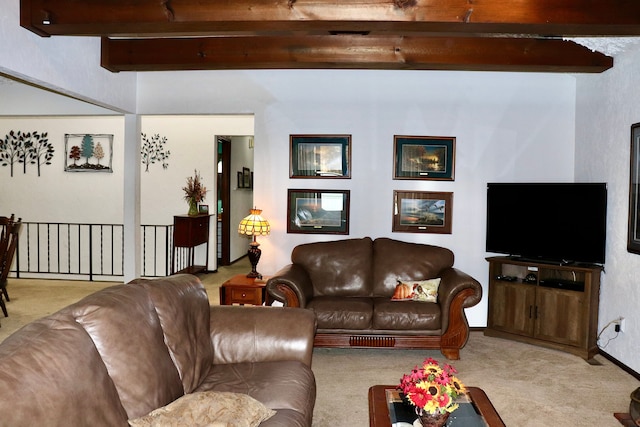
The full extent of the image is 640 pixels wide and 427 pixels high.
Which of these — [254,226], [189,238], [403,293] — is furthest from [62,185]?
[403,293]

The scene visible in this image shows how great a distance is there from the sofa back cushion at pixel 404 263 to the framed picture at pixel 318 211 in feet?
1.96

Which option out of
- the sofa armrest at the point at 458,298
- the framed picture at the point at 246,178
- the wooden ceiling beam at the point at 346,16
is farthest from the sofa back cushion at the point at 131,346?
the framed picture at the point at 246,178

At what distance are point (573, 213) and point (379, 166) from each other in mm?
1915

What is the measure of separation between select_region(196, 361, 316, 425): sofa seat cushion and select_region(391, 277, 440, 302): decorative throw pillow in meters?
1.98

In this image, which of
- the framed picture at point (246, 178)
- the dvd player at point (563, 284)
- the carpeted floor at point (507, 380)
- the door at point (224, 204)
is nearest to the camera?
the carpeted floor at point (507, 380)

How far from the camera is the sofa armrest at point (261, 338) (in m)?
2.88

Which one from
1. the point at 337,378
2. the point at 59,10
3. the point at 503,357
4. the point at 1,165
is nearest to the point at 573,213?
the point at 503,357

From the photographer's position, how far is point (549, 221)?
4.78 metres

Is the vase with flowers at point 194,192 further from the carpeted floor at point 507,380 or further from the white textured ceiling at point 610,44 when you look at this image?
the white textured ceiling at point 610,44

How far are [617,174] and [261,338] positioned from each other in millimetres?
3473

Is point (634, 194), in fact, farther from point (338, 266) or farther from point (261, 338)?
point (261, 338)

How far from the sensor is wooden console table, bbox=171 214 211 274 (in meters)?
7.45

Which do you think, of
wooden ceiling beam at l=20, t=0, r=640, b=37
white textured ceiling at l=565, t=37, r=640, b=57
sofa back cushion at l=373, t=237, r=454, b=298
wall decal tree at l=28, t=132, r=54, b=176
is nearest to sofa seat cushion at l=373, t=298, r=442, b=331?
sofa back cushion at l=373, t=237, r=454, b=298

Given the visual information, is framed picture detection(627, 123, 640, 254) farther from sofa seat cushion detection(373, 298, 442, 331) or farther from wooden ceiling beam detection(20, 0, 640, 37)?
sofa seat cushion detection(373, 298, 442, 331)
